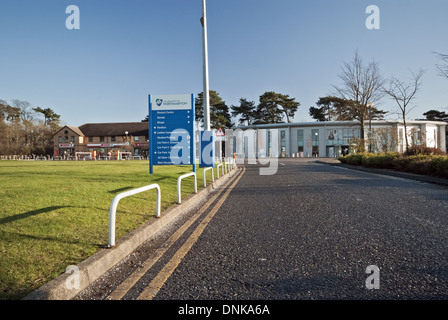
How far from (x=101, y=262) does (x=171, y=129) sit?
931 centimetres

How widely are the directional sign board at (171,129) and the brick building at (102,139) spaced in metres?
58.6

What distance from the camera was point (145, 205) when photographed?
690 centimetres

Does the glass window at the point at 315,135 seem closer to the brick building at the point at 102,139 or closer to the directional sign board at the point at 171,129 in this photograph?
the brick building at the point at 102,139

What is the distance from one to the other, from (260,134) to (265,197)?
189ft

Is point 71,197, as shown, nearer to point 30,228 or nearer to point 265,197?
point 30,228

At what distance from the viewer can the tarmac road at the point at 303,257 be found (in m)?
2.78

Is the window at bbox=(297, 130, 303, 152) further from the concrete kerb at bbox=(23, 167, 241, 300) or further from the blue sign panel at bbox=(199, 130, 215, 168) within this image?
the concrete kerb at bbox=(23, 167, 241, 300)

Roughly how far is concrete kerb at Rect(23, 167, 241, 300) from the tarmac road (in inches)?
5.6

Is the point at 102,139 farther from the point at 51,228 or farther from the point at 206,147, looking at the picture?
the point at 51,228

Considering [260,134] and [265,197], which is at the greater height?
[260,134]

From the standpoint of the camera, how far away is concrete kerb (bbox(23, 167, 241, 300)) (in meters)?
2.66

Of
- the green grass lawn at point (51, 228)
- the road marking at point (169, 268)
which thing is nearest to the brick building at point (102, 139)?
the green grass lawn at point (51, 228)
